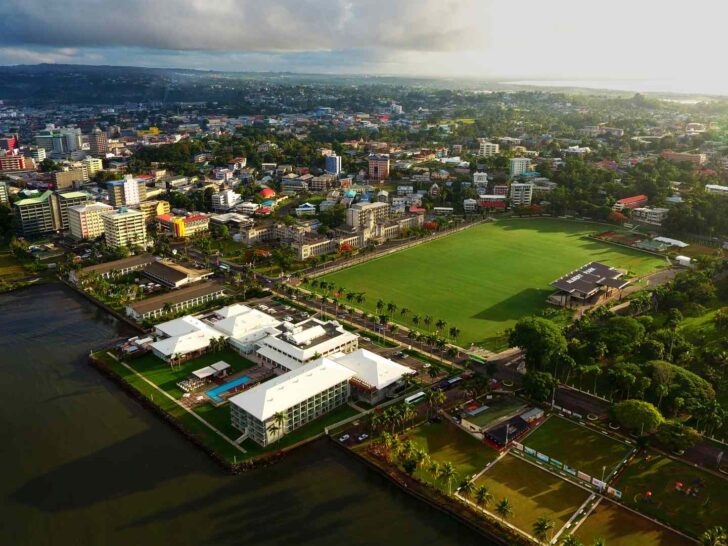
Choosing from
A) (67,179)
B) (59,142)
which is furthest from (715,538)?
(59,142)

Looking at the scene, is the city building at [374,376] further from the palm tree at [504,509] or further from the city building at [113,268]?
the city building at [113,268]

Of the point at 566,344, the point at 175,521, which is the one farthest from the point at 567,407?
the point at 175,521

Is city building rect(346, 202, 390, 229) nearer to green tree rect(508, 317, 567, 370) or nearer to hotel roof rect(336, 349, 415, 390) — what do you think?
hotel roof rect(336, 349, 415, 390)

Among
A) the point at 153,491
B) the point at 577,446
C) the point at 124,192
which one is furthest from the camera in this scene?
the point at 124,192

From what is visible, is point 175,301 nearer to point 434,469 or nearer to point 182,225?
point 182,225

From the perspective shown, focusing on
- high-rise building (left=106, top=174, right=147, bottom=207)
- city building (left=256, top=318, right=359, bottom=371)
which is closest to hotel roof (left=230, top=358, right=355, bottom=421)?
city building (left=256, top=318, right=359, bottom=371)

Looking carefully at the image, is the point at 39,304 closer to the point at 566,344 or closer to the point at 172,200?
the point at 172,200
